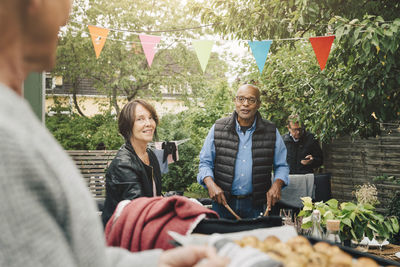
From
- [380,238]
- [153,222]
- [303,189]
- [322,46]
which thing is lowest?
[303,189]

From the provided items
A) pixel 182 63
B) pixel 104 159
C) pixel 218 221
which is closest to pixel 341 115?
pixel 218 221

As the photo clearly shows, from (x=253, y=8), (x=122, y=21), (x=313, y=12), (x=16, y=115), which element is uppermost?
(x=122, y=21)

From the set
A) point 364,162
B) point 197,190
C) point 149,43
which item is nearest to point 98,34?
point 149,43

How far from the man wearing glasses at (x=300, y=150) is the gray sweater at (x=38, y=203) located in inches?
209

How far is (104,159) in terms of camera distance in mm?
10195

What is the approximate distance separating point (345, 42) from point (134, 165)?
2.48 metres

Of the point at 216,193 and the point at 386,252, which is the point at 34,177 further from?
the point at 216,193

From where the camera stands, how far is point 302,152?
18.6 ft

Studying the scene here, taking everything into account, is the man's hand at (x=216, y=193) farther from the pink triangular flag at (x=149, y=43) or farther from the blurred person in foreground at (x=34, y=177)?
the pink triangular flag at (x=149, y=43)

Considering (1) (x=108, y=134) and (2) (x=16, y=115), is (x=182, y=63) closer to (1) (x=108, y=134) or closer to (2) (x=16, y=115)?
(1) (x=108, y=134)

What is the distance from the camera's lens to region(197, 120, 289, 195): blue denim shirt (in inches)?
126

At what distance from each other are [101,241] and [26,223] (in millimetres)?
151

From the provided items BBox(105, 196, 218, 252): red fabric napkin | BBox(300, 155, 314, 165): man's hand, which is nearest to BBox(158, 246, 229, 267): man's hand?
BBox(105, 196, 218, 252): red fabric napkin

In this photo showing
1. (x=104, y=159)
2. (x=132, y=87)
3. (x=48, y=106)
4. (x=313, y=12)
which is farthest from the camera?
(x=132, y=87)
